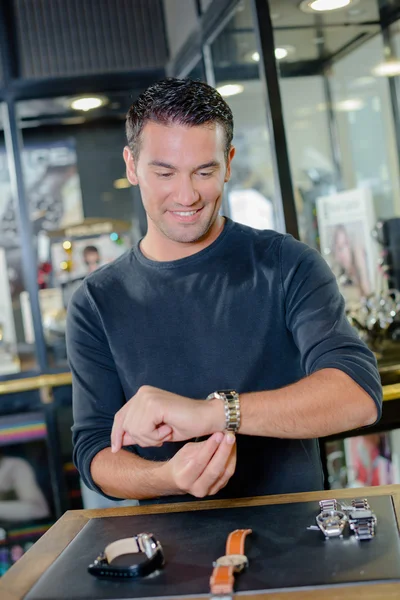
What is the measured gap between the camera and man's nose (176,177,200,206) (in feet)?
4.98

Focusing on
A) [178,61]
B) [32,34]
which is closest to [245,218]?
[178,61]

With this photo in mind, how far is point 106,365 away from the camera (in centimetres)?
166

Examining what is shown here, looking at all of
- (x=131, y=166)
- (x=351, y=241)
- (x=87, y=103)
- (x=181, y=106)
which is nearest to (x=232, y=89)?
(x=351, y=241)

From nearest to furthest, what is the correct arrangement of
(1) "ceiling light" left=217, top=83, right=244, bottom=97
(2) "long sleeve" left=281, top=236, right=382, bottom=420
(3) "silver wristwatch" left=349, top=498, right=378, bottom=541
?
(3) "silver wristwatch" left=349, top=498, right=378, bottom=541 → (2) "long sleeve" left=281, top=236, right=382, bottom=420 → (1) "ceiling light" left=217, top=83, right=244, bottom=97

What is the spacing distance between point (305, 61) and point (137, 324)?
1.52 m

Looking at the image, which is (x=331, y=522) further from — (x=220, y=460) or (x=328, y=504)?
(x=220, y=460)

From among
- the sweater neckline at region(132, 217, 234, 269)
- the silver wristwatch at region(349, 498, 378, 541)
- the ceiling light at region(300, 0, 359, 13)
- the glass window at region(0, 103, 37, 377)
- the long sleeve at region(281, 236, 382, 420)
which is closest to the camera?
the silver wristwatch at region(349, 498, 378, 541)

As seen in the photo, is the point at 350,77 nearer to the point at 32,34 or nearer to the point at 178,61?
the point at 178,61

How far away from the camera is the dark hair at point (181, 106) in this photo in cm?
153

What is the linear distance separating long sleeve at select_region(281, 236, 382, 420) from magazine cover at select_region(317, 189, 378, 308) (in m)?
1.28

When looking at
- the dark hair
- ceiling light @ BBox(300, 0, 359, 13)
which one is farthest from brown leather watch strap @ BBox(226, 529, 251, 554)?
ceiling light @ BBox(300, 0, 359, 13)

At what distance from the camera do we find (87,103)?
3957 millimetres

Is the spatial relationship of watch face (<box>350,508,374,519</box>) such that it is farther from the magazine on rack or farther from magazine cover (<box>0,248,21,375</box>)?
magazine cover (<box>0,248,21,375</box>)

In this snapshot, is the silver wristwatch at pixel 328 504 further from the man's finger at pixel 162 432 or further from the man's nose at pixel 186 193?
the man's nose at pixel 186 193
